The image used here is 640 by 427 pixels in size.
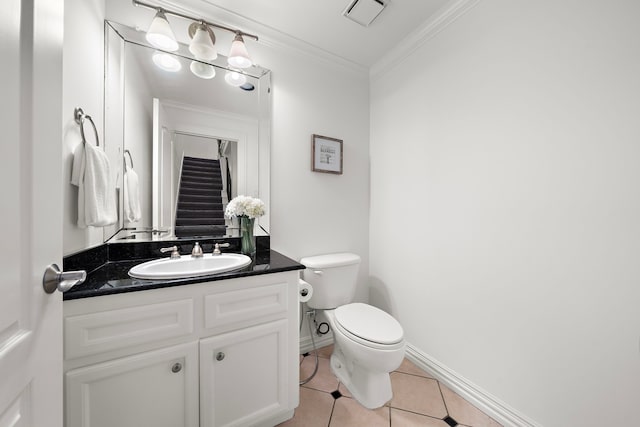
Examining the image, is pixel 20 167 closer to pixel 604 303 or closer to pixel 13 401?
pixel 13 401

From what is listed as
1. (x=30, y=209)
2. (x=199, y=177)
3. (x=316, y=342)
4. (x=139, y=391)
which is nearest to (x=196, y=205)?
(x=199, y=177)

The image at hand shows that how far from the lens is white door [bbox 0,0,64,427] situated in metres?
0.42

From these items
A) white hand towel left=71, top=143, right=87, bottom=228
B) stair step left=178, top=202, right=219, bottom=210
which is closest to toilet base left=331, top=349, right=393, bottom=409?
stair step left=178, top=202, right=219, bottom=210

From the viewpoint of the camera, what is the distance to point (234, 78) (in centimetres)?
160

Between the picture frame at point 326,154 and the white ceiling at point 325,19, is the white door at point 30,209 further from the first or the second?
the picture frame at point 326,154

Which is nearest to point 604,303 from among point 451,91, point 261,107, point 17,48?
point 451,91

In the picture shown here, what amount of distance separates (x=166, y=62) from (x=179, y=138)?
1.42ft

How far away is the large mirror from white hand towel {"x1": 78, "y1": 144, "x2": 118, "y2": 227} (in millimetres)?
Answer: 288

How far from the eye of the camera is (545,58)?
1114 millimetres

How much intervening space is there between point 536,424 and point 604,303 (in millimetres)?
655

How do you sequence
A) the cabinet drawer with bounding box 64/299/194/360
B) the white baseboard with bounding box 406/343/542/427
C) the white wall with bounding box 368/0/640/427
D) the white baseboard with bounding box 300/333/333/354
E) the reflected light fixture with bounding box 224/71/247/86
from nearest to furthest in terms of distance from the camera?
the cabinet drawer with bounding box 64/299/194/360 < the white wall with bounding box 368/0/640/427 < the white baseboard with bounding box 406/343/542/427 < the reflected light fixture with bounding box 224/71/247/86 < the white baseboard with bounding box 300/333/333/354

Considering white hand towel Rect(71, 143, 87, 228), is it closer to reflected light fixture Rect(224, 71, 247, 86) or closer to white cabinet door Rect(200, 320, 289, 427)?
white cabinet door Rect(200, 320, 289, 427)

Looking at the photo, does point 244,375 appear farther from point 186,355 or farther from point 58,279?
point 58,279

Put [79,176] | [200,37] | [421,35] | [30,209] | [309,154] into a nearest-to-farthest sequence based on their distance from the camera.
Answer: [30,209] → [79,176] → [200,37] → [421,35] → [309,154]
